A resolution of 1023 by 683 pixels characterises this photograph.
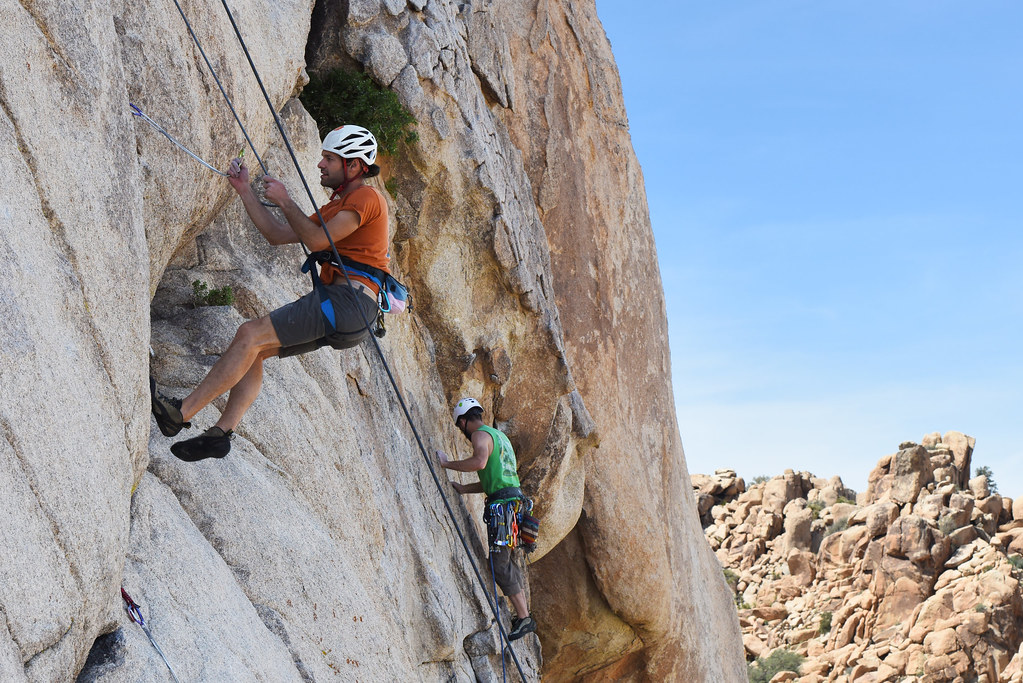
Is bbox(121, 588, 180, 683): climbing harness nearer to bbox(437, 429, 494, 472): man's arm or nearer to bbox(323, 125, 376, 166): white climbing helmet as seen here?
bbox(323, 125, 376, 166): white climbing helmet

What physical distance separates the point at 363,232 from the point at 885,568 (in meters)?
32.6

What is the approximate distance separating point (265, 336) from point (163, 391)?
3.62ft

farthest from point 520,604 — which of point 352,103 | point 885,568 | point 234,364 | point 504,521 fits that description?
point 885,568

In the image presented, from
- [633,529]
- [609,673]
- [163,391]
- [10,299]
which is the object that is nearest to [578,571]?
[633,529]

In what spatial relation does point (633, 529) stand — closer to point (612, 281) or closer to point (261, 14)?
point (612, 281)

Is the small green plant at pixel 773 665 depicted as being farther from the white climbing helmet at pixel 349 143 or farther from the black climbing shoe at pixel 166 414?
the black climbing shoe at pixel 166 414

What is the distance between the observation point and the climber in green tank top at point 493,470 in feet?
35.9

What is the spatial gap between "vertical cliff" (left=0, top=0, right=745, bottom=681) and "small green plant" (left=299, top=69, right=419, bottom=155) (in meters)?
0.23

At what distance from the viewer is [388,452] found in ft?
31.1

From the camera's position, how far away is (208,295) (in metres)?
7.57

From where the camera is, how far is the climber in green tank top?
1095cm

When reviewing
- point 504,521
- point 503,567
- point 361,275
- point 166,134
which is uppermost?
point 166,134

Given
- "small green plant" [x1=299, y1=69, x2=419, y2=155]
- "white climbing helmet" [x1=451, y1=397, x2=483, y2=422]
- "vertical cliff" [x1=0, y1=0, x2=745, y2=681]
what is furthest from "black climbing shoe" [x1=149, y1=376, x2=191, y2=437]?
"white climbing helmet" [x1=451, y1=397, x2=483, y2=422]

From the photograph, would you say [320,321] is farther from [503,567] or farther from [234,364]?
[503,567]
